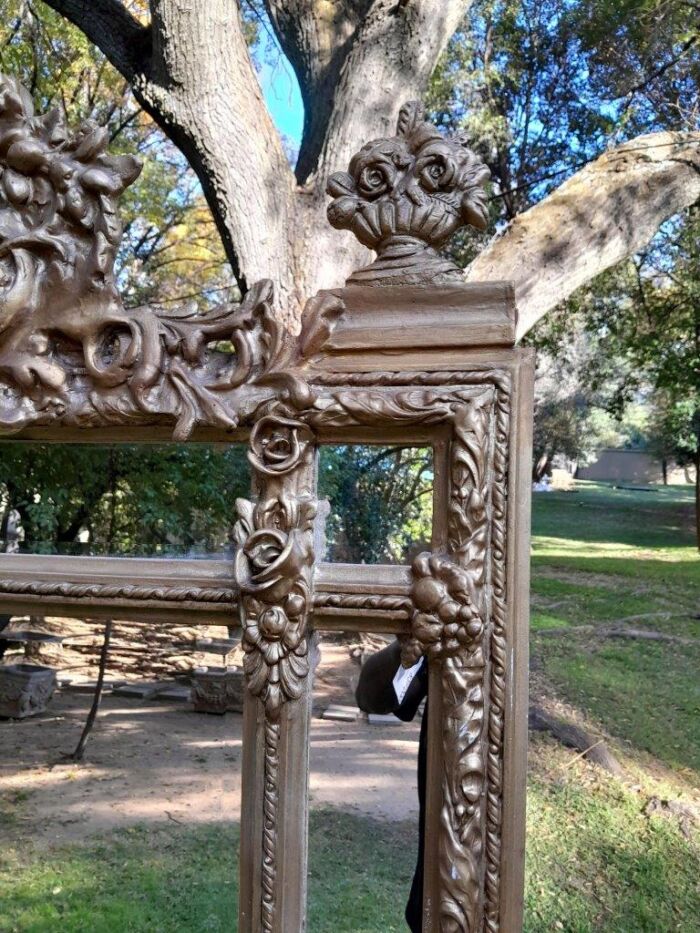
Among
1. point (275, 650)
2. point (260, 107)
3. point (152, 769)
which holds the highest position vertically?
point (260, 107)

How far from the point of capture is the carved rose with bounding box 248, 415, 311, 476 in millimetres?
1142

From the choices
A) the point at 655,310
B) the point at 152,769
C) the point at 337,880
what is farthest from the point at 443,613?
the point at 655,310

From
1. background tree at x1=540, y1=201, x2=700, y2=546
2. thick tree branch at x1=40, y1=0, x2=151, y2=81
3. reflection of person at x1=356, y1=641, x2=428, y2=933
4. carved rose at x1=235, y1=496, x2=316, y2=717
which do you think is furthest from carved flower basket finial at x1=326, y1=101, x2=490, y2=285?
background tree at x1=540, y1=201, x2=700, y2=546

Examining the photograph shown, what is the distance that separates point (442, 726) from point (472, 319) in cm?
57

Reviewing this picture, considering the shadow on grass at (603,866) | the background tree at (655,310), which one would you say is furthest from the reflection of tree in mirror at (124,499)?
the background tree at (655,310)

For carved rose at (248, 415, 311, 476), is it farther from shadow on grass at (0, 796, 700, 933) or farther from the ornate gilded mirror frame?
shadow on grass at (0, 796, 700, 933)

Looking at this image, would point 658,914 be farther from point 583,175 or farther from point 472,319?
point 583,175

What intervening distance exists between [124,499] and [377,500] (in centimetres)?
45

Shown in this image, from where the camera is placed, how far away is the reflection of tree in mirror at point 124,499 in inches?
52.6

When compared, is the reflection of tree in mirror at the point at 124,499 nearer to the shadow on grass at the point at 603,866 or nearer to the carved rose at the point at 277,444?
the carved rose at the point at 277,444

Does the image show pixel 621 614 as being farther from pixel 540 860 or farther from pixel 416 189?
pixel 416 189

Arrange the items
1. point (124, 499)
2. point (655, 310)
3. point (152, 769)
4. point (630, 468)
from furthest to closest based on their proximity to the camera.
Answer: point (630, 468) → point (655, 310) → point (152, 769) → point (124, 499)

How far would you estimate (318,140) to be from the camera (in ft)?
13.5

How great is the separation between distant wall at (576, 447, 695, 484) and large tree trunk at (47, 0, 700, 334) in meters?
8.66
